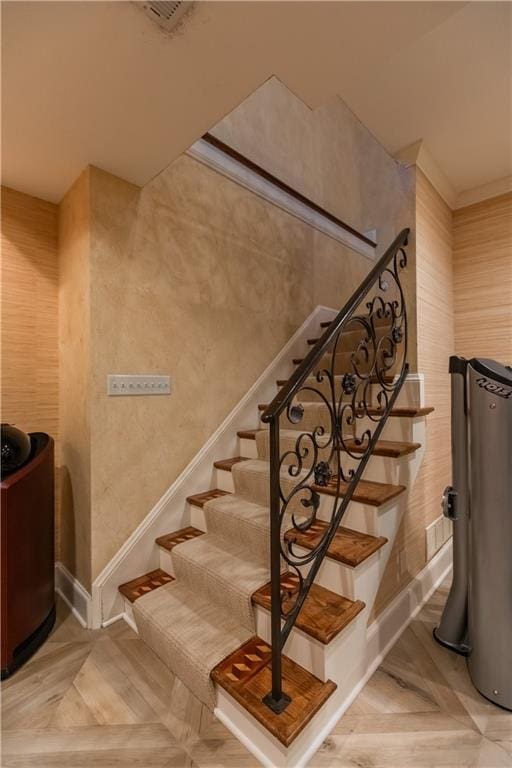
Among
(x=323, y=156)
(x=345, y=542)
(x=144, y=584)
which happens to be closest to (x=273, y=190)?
(x=323, y=156)

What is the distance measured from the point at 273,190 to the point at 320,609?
307 centimetres

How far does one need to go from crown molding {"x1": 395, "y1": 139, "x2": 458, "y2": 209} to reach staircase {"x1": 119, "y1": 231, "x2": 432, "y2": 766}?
0.44 m

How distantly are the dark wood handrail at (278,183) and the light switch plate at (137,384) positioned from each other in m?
1.56

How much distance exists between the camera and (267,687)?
4.12 ft

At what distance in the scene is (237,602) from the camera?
1.53m

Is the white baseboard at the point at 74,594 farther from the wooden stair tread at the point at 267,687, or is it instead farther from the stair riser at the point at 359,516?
the stair riser at the point at 359,516

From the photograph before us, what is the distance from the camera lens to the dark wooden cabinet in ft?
4.99

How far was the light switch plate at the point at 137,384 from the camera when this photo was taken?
6.32ft

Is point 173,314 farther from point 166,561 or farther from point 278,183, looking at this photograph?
point 278,183

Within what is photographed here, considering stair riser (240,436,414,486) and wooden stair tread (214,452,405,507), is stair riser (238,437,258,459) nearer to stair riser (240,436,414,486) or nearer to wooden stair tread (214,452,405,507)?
stair riser (240,436,414,486)

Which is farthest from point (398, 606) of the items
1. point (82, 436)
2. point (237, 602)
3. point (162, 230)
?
point (162, 230)

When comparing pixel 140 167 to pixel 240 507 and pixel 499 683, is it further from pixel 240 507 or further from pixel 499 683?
pixel 499 683

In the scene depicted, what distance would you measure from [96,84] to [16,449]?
161cm

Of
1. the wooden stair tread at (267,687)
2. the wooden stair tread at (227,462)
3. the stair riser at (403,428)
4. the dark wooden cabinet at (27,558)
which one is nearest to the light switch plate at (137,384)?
the dark wooden cabinet at (27,558)
